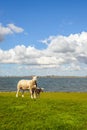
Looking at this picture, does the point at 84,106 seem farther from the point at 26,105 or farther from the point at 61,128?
the point at 61,128

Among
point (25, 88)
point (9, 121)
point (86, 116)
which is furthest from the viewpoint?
point (25, 88)

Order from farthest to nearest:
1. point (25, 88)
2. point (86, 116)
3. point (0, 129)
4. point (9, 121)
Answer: point (25, 88), point (86, 116), point (9, 121), point (0, 129)

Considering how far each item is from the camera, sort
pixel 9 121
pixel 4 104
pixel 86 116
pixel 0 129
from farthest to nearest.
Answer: pixel 4 104 < pixel 86 116 < pixel 9 121 < pixel 0 129

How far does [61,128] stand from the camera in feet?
71.4

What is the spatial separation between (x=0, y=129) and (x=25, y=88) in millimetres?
19352

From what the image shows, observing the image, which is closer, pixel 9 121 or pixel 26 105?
pixel 9 121

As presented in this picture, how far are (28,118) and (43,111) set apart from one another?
2281 millimetres

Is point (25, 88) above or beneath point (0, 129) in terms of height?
above

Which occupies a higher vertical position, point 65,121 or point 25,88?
point 25,88

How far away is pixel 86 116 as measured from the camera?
973 inches

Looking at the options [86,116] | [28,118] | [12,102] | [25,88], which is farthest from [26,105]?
[25,88]

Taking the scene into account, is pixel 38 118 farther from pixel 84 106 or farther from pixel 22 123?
pixel 84 106

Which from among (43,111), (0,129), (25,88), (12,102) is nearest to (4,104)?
(12,102)

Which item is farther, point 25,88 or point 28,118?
point 25,88
